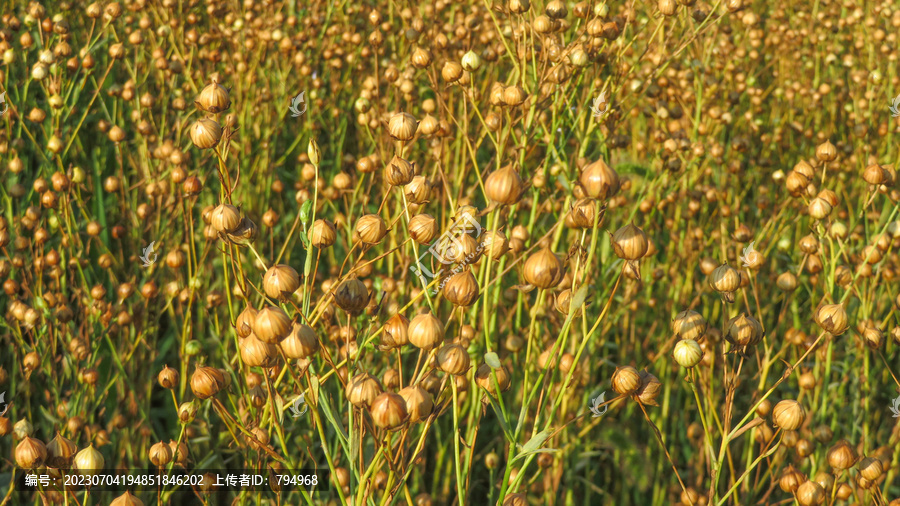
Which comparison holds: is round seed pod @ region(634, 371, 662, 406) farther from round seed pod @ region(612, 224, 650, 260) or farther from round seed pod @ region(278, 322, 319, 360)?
round seed pod @ region(278, 322, 319, 360)

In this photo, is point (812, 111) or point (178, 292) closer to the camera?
point (178, 292)

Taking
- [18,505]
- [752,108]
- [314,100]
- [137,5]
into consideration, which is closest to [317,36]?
[314,100]

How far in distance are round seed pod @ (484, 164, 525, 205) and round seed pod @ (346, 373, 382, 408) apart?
0.27 meters

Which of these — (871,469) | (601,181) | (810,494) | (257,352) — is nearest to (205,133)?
(257,352)

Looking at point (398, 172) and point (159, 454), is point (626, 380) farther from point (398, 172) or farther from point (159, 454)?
point (159, 454)

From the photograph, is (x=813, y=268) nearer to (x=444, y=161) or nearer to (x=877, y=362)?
(x=877, y=362)

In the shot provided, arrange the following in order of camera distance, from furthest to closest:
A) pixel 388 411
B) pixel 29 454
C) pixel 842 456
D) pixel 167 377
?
pixel 167 377 → pixel 842 456 → pixel 29 454 → pixel 388 411

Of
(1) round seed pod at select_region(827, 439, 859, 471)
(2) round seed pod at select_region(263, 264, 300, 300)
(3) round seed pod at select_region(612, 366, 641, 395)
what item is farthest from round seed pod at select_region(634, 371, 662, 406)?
(2) round seed pod at select_region(263, 264, 300, 300)

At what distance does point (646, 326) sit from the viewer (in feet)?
8.17

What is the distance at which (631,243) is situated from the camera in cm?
88

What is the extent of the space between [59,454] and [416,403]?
57 centimetres

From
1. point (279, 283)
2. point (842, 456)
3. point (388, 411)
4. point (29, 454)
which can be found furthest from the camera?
point (842, 456)

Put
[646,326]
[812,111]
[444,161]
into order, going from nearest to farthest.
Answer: [444,161] < [646,326] < [812,111]

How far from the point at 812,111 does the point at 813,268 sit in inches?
56.6
